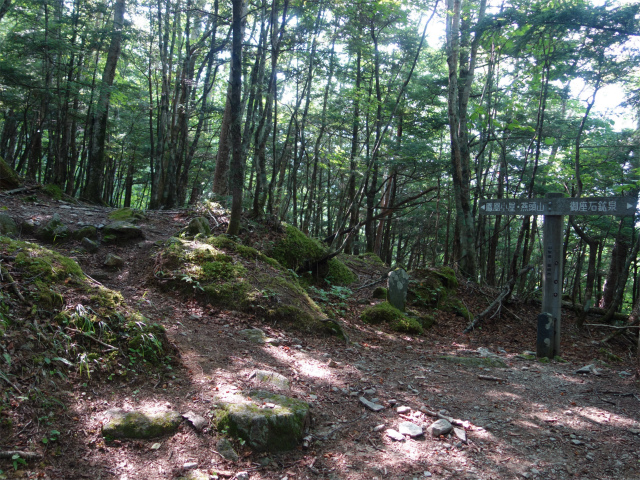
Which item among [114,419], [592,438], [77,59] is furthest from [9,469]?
[77,59]

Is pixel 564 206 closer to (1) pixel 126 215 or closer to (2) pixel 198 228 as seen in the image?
(2) pixel 198 228

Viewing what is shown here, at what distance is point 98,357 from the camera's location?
3406mm

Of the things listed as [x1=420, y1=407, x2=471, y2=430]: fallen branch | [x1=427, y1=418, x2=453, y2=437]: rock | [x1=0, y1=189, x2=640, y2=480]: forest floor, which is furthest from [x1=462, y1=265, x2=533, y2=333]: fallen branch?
[x1=427, y1=418, x2=453, y2=437]: rock

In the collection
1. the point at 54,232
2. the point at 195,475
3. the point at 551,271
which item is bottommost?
the point at 195,475

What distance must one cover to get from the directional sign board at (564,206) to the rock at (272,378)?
5140 millimetres

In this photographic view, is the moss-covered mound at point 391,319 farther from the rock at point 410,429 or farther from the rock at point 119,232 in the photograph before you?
the rock at point 119,232

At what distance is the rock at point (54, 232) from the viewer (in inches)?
273

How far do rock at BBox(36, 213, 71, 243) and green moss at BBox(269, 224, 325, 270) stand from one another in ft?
13.0

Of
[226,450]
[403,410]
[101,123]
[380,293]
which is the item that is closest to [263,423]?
[226,450]

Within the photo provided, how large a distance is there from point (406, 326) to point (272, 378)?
14.7ft

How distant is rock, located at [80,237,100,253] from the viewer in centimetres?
701

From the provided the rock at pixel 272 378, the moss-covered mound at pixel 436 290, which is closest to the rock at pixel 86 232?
the rock at pixel 272 378

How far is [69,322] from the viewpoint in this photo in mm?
3514

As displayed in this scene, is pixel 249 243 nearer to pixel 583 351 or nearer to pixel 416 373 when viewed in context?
pixel 416 373
